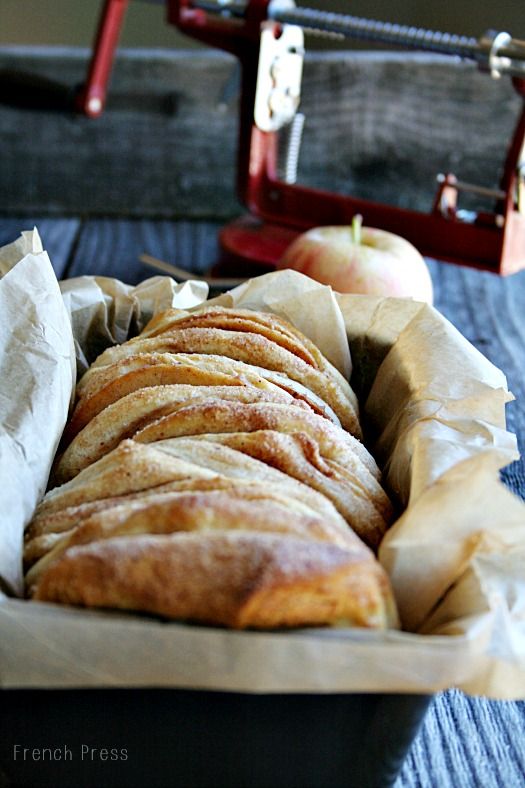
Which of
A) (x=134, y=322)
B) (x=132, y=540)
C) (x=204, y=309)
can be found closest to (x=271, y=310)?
(x=204, y=309)

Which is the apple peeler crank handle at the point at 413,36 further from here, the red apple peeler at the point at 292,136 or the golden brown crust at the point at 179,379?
the golden brown crust at the point at 179,379

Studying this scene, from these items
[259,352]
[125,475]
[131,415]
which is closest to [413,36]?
[259,352]

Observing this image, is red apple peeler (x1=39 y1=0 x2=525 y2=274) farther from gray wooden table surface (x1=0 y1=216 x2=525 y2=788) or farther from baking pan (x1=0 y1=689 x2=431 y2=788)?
baking pan (x1=0 y1=689 x2=431 y2=788)

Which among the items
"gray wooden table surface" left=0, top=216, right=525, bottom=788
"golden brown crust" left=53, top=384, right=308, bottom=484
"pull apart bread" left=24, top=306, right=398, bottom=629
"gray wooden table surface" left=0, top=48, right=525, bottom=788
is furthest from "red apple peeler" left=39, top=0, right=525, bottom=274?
"golden brown crust" left=53, top=384, right=308, bottom=484

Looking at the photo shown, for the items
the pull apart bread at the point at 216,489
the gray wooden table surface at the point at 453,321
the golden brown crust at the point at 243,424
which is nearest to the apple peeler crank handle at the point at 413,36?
the gray wooden table surface at the point at 453,321

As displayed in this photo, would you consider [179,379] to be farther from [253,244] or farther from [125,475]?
[253,244]
